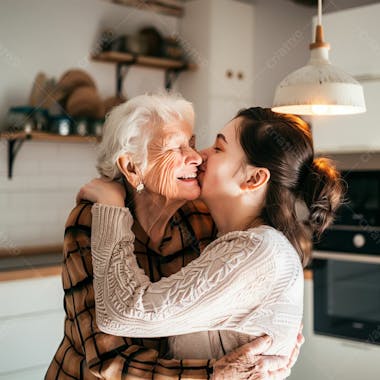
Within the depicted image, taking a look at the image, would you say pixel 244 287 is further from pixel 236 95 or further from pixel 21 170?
pixel 236 95

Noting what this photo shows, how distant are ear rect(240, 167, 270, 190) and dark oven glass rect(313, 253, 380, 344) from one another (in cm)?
197

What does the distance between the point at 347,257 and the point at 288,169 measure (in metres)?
2.00

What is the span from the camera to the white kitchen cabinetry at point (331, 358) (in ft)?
10.5

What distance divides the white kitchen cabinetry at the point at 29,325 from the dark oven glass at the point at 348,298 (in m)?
1.42

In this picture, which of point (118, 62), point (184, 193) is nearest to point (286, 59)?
point (118, 62)

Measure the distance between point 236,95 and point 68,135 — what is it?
1.33 m

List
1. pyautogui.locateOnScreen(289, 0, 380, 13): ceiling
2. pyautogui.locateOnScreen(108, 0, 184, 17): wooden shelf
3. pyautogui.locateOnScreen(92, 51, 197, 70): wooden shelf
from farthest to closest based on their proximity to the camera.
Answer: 1. pyautogui.locateOnScreen(289, 0, 380, 13): ceiling
2. pyautogui.locateOnScreen(108, 0, 184, 17): wooden shelf
3. pyautogui.locateOnScreen(92, 51, 197, 70): wooden shelf

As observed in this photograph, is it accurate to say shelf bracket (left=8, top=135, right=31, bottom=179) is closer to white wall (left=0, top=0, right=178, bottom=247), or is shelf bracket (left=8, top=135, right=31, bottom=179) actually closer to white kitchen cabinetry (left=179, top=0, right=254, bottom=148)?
white wall (left=0, top=0, right=178, bottom=247)

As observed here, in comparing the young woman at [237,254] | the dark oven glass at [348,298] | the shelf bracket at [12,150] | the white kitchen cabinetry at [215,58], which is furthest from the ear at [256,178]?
the white kitchen cabinetry at [215,58]

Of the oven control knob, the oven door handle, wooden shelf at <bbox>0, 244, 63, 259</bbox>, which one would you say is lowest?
wooden shelf at <bbox>0, 244, 63, 259</bbox>

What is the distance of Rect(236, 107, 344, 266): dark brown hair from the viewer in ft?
4.85

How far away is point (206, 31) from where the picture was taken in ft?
13.6

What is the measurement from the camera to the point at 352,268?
3.34 meters

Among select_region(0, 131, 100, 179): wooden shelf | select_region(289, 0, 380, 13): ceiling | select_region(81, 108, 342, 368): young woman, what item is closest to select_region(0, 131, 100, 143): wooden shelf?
select_region(0, 131, 100, 179): wooden shelf
